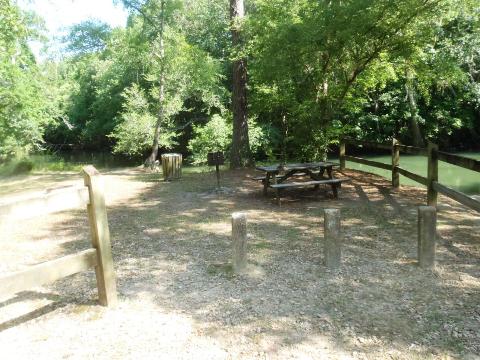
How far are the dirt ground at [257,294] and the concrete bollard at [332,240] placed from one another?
0.47ft

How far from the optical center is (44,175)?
17000 millimetres

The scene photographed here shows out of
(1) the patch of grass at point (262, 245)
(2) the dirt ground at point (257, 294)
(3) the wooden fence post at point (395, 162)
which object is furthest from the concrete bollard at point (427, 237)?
(3) the wooden fence post at point (395, 162)

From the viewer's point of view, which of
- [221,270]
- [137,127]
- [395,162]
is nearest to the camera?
[221,270]

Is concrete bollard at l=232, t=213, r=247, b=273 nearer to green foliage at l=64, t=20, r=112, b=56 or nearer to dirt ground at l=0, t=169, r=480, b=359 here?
dirt ground at l=0, t=169, r=480, b=359

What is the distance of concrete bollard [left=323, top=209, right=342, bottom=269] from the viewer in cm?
491

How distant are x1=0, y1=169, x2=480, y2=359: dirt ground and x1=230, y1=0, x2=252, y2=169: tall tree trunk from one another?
578cm

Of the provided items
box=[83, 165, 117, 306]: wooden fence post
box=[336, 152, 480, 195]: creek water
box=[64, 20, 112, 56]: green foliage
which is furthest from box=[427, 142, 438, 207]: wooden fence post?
box=[64, 20, 112, 56]: green foliage

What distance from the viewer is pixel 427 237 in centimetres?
480

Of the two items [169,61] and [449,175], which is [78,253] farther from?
[449,175]

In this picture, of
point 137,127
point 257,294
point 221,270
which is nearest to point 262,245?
point 221,270

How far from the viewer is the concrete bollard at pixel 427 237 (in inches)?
188

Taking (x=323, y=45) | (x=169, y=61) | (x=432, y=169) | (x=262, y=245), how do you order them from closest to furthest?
(x=262, y=245)
(x=432, y=169)
(x=323, y=45)
(x=169, y=61)

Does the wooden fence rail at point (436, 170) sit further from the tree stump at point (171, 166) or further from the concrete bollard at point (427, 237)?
the tree stump at point (171, 166)

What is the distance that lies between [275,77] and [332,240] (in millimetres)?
7441
